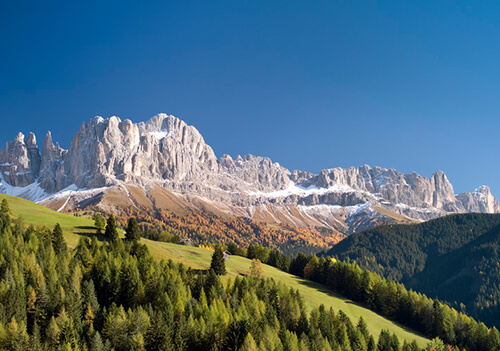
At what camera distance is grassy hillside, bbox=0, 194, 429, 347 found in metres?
92.2

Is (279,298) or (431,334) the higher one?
(279,298)

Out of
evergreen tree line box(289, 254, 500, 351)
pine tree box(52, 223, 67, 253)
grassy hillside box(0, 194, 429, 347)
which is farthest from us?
grassy hillside box(0, 194, 429, 347)

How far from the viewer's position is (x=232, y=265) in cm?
11512

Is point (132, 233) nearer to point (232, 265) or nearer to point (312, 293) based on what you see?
point (232, 265)

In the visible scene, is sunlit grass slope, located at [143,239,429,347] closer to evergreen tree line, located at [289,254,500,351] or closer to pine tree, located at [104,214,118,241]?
evergreen tree line, located at [289,254,500,351]

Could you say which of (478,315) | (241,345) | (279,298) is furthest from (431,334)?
(478,315)

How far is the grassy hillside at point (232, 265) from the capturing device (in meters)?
92.2

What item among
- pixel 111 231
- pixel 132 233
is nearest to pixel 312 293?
pixel 132 233

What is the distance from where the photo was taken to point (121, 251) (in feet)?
284

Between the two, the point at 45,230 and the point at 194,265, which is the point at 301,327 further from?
the point at 45,230

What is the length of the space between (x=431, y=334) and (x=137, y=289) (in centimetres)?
7693

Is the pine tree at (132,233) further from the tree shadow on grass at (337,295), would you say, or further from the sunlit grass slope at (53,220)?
the tree shadow on grass at (337,295)

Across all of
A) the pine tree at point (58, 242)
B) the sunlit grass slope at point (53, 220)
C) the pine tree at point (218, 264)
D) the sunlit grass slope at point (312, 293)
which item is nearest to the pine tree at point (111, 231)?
the sunlit grass slope at point (53, 220)

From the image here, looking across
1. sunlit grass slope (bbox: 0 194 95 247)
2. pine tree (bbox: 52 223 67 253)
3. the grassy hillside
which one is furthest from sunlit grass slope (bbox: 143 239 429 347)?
pine tree (bbox: 52 223 67 253)
